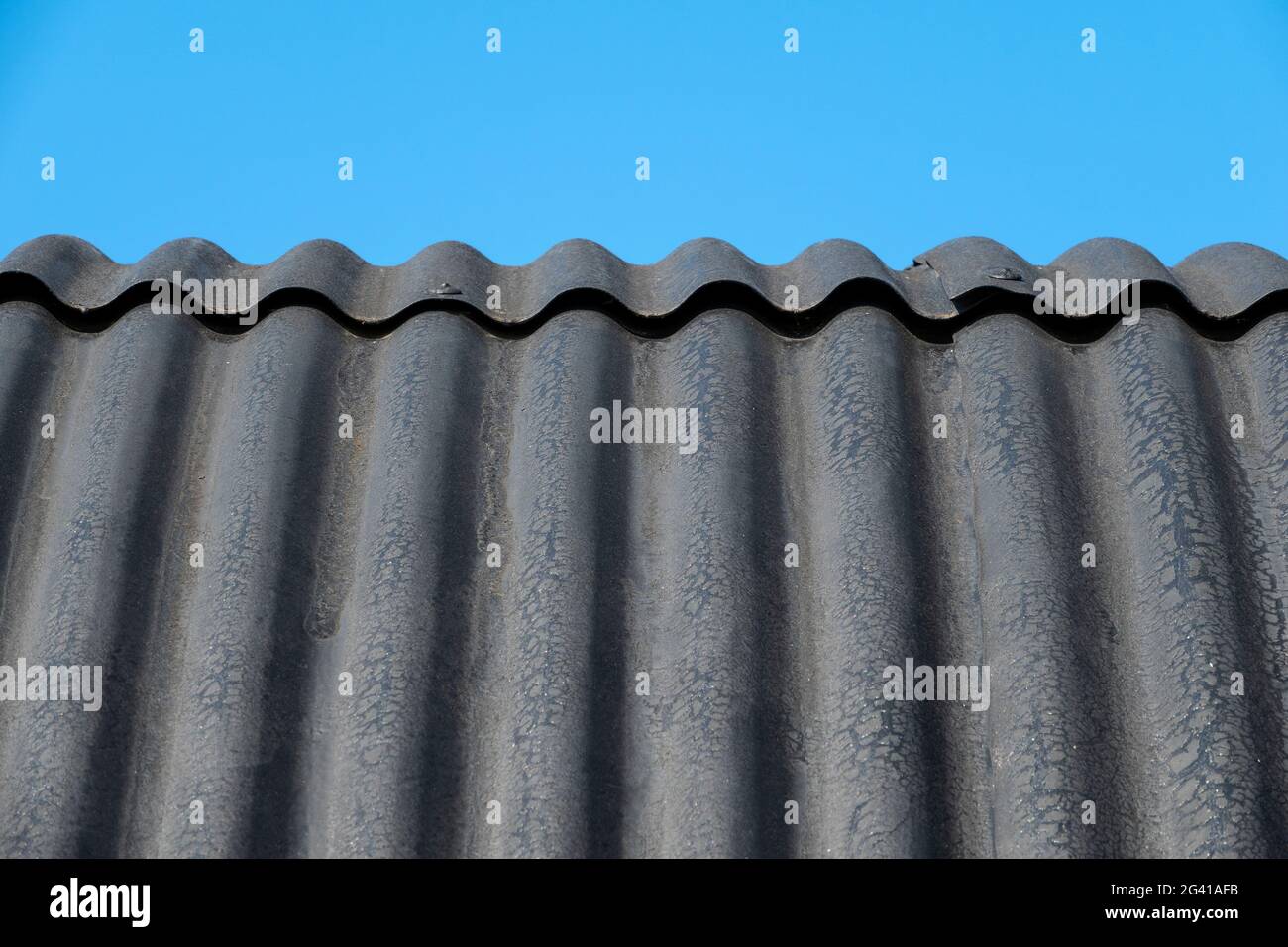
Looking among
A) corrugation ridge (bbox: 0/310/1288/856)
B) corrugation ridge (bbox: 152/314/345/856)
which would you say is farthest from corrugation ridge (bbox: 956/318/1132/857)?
corrugation ridge (bbox: 152/314/345/856)

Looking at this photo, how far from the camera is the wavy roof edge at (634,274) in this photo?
105 inches

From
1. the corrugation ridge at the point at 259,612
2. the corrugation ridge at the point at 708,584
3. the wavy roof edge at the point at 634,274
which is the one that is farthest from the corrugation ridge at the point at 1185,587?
the corrugation ridge at the point at 259,612

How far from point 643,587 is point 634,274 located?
3.37ft

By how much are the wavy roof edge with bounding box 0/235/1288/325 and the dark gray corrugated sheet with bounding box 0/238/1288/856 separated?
7 cm

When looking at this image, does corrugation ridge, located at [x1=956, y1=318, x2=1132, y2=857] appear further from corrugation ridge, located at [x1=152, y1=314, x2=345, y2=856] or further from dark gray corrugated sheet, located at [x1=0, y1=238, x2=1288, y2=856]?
corrugation ridge, located at [x1=152, y1=314, x2=345, y2=856]

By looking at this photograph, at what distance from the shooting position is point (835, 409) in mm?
2422

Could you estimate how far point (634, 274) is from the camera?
2.95m

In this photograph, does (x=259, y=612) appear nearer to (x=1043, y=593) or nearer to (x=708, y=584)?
(x=708, y=584)

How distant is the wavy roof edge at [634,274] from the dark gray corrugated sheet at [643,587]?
0.07m

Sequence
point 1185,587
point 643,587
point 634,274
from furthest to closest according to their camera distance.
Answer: point 634,274, point 643,587, point 1185,587

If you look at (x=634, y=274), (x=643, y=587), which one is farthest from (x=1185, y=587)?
(x=634, y=274)

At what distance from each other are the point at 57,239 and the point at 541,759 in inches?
71.8
